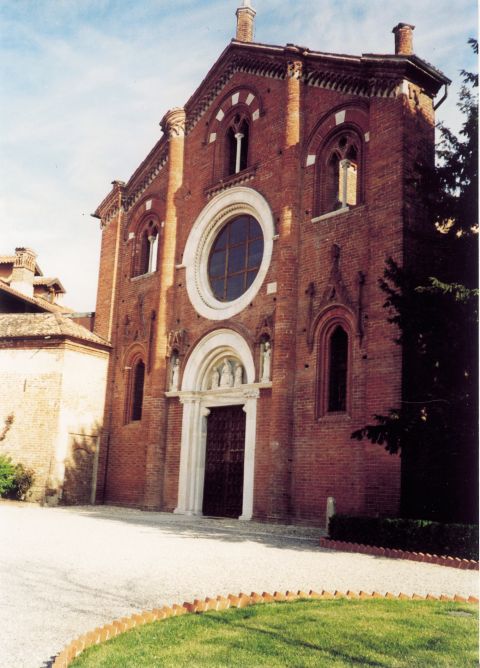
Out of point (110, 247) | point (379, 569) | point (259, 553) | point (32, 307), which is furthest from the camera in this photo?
point (32, 307)

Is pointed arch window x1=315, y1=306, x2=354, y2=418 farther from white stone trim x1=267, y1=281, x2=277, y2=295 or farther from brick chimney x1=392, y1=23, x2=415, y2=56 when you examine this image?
brick chimney x1=392, y1=23, x2=415, y2=56

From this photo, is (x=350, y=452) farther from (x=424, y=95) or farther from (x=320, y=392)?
(x=424, y=95)

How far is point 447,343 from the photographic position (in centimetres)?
1030

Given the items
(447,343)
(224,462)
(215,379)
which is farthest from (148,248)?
(447,343)

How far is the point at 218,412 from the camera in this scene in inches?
744

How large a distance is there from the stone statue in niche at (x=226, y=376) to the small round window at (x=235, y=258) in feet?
6.21

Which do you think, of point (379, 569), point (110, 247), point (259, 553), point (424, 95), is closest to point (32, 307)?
point (110, 247)

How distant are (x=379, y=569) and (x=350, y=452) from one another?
17.8ft

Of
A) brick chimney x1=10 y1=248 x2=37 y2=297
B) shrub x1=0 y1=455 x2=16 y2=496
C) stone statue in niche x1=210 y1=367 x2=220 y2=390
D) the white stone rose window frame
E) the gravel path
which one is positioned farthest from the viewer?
brick chimney x1=10 y1=248 x2=37 y2=297

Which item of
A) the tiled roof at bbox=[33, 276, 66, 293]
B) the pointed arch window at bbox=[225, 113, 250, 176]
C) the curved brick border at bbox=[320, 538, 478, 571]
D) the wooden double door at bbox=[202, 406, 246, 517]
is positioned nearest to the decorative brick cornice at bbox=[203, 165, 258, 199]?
the pointed arch window at bbox=[225, 113, 250, 176]

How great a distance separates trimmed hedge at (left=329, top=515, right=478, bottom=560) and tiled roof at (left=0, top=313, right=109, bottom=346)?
38.0 feet

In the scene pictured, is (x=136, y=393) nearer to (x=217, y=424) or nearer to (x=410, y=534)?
(x=217, y=424)

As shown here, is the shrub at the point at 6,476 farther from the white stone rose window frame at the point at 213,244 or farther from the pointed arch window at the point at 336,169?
the pointed arch window at the point at 336,169

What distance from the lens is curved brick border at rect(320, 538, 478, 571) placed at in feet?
32.0
